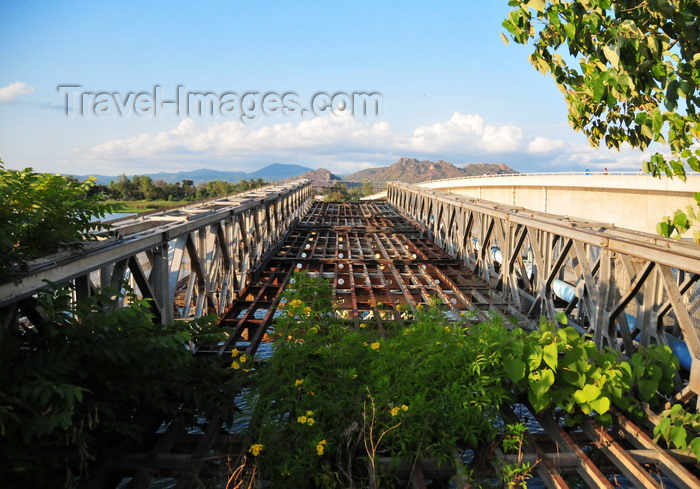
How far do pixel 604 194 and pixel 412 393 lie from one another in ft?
102

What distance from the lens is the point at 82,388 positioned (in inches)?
104

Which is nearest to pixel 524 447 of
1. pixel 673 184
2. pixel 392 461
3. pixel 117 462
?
pixel 392 461

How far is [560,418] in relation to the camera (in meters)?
4.63

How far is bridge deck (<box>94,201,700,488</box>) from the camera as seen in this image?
3693mm

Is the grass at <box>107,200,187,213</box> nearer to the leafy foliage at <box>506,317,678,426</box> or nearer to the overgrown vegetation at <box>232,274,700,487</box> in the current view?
the overgrown vegetation at <box>232,274,700,487</box>

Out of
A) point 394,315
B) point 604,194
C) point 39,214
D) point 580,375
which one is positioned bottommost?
point 394,315

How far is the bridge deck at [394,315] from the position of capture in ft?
12.1

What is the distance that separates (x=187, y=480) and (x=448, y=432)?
7.10 ft

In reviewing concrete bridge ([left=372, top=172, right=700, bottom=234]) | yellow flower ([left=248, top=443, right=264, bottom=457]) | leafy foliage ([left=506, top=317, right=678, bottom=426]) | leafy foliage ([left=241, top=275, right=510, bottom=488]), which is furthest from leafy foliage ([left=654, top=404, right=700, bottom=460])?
concrete bridge ([left=372, top=172, right=700, bottom=234])

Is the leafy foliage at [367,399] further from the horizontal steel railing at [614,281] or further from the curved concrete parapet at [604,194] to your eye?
the curved concrete parapet at [604,194]

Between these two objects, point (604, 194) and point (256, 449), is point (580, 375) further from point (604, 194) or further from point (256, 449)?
point (604, 194)

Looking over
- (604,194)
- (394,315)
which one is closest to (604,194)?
(604,194)

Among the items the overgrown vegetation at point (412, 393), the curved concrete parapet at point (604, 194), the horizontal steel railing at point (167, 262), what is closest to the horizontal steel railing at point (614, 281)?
the overgrown vegetation at point (412, 393)

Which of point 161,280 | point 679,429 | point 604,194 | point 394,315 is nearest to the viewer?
point 679,429
